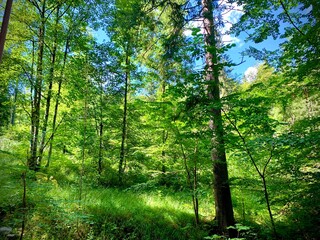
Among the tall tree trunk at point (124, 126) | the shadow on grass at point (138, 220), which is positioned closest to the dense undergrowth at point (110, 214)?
the shadow on grass at point (138, 220)

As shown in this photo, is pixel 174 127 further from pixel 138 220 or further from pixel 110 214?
pixel 110 214

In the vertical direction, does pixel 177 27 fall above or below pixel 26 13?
below

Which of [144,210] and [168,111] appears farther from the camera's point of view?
[144,210]

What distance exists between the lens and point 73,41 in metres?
7.38

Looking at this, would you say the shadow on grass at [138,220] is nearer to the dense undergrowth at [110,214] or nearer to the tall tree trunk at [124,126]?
the dense undergrowth at [110,214]

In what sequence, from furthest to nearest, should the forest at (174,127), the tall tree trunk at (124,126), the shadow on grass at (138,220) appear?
the tall tree trunk at (124,126) → the shadow on grass at (138,220) → the forest at (174,127)

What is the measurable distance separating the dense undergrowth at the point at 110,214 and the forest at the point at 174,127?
0.03m

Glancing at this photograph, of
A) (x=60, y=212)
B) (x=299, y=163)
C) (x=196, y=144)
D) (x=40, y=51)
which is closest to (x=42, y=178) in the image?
(x=60, y=212)

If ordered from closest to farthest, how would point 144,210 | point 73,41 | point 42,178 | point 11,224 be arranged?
1. point 11,224
2. point 144,210
3. point 42,178
4. point 73,41

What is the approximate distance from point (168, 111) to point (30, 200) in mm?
3217

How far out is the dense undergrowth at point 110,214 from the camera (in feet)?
11.9

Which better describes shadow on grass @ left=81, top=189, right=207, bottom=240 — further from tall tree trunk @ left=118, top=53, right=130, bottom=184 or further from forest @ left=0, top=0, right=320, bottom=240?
tall tree trunk @ left=118, top=53, right=130, bottom=184

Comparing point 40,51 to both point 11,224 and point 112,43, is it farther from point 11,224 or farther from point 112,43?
point 11,224

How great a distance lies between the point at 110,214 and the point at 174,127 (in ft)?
8.45
